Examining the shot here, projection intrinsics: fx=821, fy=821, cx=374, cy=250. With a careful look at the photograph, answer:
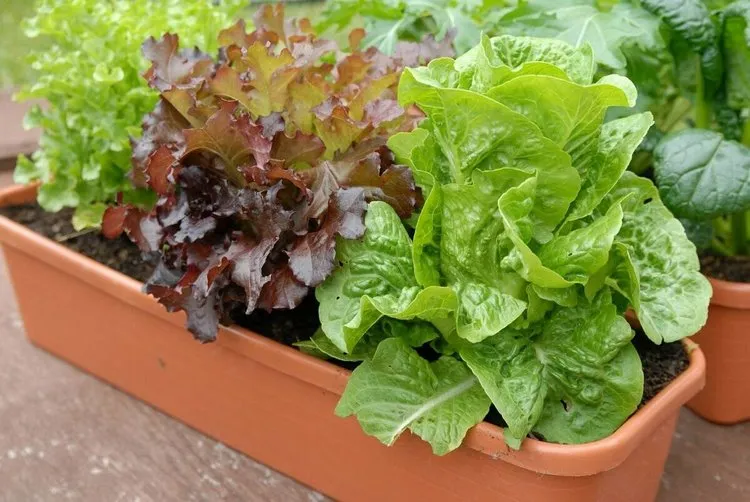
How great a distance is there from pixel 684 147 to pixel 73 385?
0.95m

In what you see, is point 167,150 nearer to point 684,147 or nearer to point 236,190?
point 236,190

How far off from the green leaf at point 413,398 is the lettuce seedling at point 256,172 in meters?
0.11

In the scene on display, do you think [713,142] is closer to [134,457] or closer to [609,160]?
[609,160]

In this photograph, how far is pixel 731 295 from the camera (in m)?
1.09

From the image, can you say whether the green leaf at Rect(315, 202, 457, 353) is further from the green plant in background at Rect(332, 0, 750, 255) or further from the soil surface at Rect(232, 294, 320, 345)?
the green plant in background at Rect(332, 0, 750, 255)

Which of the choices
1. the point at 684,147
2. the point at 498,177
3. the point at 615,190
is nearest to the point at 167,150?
the point at 498,177

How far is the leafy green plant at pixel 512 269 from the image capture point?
78 centimetres

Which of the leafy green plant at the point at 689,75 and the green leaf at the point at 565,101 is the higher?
the green leaf at the point at 565,101

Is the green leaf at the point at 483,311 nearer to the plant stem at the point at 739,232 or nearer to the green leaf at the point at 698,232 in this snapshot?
the green leaf at the point at 698,232

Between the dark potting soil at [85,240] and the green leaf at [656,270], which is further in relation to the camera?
the dark potting soil at [85,240]

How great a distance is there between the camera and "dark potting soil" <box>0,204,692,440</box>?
0.94 m

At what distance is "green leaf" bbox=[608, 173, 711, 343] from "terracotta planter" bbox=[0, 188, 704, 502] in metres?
0.09

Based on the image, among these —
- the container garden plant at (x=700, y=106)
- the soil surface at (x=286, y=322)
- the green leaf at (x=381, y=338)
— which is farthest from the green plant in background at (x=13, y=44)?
the green leaf at (x=381, y=338)

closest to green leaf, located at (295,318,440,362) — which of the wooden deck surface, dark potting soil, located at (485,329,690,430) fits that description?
dark potting soil, located at (485,329,690,430)
